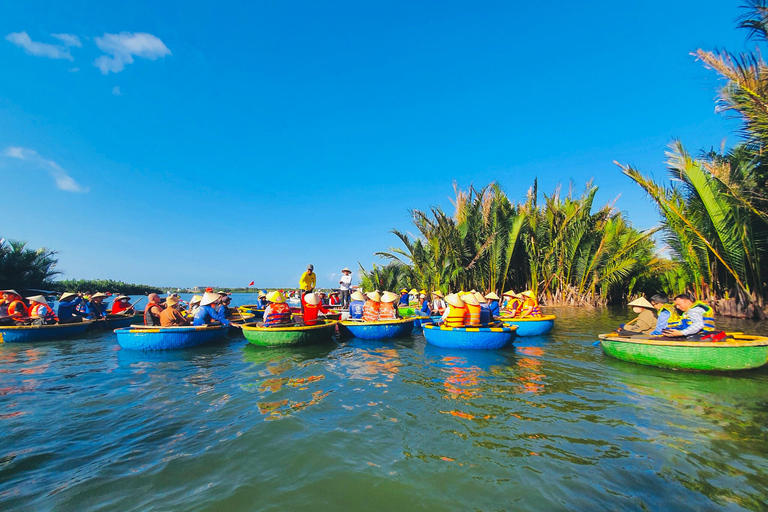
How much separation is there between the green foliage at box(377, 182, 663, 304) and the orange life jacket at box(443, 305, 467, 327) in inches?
365

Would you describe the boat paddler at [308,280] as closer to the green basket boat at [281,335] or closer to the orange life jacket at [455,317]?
the green basket boat at [281,335]

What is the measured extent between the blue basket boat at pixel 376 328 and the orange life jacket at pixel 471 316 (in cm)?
261

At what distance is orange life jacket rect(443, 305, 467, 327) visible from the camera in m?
11.1

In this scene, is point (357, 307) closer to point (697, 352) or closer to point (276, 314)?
point (276, 314)

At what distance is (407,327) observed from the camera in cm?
1359

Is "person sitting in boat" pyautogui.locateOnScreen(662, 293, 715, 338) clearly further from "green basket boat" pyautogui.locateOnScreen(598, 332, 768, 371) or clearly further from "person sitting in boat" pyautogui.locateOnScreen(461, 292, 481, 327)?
"person sitting in boat" pyautogui.locateOnScreen(461, 292, 481, 327)

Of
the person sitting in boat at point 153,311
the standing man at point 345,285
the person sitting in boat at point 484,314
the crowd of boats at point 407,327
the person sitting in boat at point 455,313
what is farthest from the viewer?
the standing man at point 345,285

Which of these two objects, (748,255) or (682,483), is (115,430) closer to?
(682,483)

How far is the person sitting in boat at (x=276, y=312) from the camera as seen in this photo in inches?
468

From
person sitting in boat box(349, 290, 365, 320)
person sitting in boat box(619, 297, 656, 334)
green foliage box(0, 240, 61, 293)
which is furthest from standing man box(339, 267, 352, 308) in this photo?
green foliage box(0, 240, 61, 293)

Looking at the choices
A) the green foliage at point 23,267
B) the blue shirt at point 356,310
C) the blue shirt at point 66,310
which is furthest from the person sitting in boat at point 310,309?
the green foliage at point 23,267

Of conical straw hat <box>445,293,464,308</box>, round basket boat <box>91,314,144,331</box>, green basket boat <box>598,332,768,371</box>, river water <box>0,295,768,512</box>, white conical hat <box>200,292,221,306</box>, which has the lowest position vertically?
river water <box>0,295,768,512</box>

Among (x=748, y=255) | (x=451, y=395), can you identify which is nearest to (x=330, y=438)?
(x=451, y=395)

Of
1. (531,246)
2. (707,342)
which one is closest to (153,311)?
(707,342)
